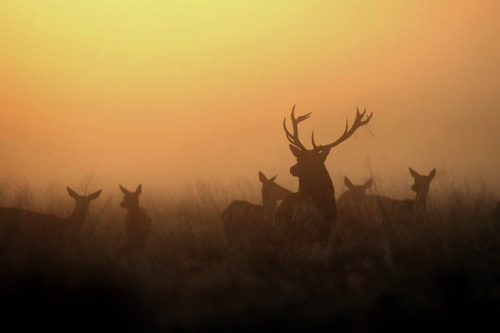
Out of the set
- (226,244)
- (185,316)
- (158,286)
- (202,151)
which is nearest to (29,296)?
(158,286)

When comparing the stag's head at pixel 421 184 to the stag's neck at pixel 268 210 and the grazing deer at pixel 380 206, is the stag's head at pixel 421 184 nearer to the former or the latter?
the grazing deer at pixel 380 206

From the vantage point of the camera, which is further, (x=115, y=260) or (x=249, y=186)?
(x=249, y=186)

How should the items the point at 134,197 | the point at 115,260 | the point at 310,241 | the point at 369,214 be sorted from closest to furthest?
the point at 115,260 → the point at 310,241 → the point at 369,214 → the point at 134,197

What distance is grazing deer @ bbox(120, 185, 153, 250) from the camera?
952 centimetres

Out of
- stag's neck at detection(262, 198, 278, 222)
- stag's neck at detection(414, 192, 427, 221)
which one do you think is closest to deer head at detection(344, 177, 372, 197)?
stag's neck at detection(414, 192, 427, 221)

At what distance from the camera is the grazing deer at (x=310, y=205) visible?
8.13 meters

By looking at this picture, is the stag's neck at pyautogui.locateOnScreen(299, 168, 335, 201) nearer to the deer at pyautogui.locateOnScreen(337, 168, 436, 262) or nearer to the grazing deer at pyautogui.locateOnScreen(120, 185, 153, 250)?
the deer at pyautogui.locateOnScreen(337, 168, 436, 262)

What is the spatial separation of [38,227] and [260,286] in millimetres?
4184

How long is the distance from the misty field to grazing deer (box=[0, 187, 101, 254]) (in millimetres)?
442

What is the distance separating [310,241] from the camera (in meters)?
8.00

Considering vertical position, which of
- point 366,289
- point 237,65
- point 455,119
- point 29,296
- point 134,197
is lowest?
point 366,289

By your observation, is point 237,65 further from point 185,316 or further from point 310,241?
point 185,316

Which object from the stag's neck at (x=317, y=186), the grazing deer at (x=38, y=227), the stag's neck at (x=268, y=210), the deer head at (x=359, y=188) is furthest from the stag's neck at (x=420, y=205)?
the grazing deer at (x=38, y=227)

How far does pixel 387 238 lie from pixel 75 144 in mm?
22072
